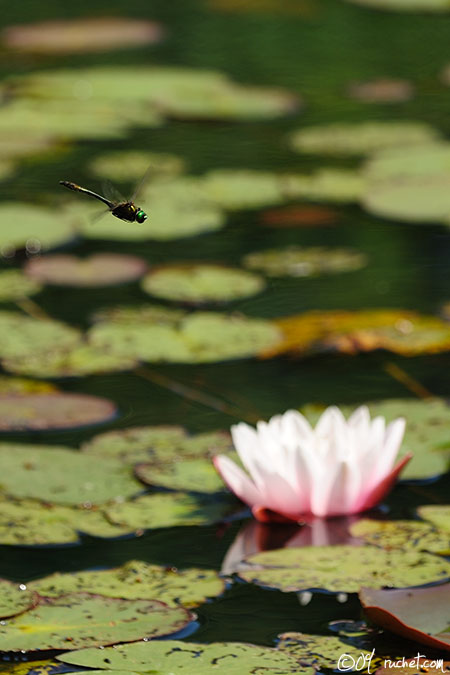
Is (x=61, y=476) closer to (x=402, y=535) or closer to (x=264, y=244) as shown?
(x=402, y=535)

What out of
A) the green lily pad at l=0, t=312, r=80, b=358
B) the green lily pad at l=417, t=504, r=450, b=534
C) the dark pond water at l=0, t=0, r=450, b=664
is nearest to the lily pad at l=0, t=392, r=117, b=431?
the dark pond water at l=0, t=0, r=450, b=664

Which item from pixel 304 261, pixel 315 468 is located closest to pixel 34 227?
pixel 304 261

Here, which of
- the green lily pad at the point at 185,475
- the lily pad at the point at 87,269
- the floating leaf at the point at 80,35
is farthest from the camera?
the floating leaf at the point at 80,35

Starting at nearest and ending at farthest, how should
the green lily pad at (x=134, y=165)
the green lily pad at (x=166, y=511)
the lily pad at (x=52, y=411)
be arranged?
1. the green lily pad at (x=166, y=511)
2. the lily pad at (x=52, y=411)
3. the green lily pad at (x=134, y=165)

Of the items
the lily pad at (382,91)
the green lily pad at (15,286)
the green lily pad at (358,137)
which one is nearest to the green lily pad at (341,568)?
the green lily pad at (15,286)

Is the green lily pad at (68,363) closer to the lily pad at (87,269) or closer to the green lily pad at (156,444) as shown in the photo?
the green lily pad at (156,444)

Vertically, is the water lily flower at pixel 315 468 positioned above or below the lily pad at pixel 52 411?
above
